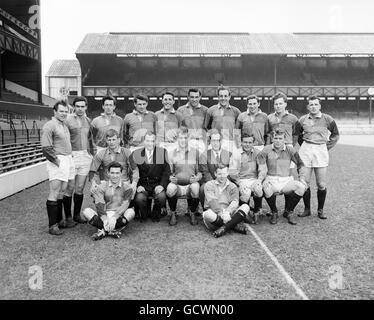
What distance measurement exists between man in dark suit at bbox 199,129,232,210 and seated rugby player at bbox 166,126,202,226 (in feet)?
0.28

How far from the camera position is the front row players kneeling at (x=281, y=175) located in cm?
538

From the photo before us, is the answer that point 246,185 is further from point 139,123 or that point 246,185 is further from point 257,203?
point 139,123

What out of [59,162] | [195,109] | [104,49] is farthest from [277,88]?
[59,162]

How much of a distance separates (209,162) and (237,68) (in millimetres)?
29049

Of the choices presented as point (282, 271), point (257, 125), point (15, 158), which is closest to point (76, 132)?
point (257, 125)

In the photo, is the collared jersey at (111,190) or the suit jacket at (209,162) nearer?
the collared jersey at (111,190)

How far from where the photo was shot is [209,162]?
5.57m

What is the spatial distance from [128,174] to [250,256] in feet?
7.65

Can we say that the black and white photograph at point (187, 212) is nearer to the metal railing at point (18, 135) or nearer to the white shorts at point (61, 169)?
the white shorts at point (61, 169)

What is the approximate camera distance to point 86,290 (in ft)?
10.4

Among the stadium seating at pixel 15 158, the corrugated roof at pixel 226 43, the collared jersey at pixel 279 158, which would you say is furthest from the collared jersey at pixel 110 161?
the corrugated roof at pixel 226 43

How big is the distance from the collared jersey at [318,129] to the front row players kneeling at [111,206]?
9.64 feet

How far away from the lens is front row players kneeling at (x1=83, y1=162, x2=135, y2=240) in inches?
185
